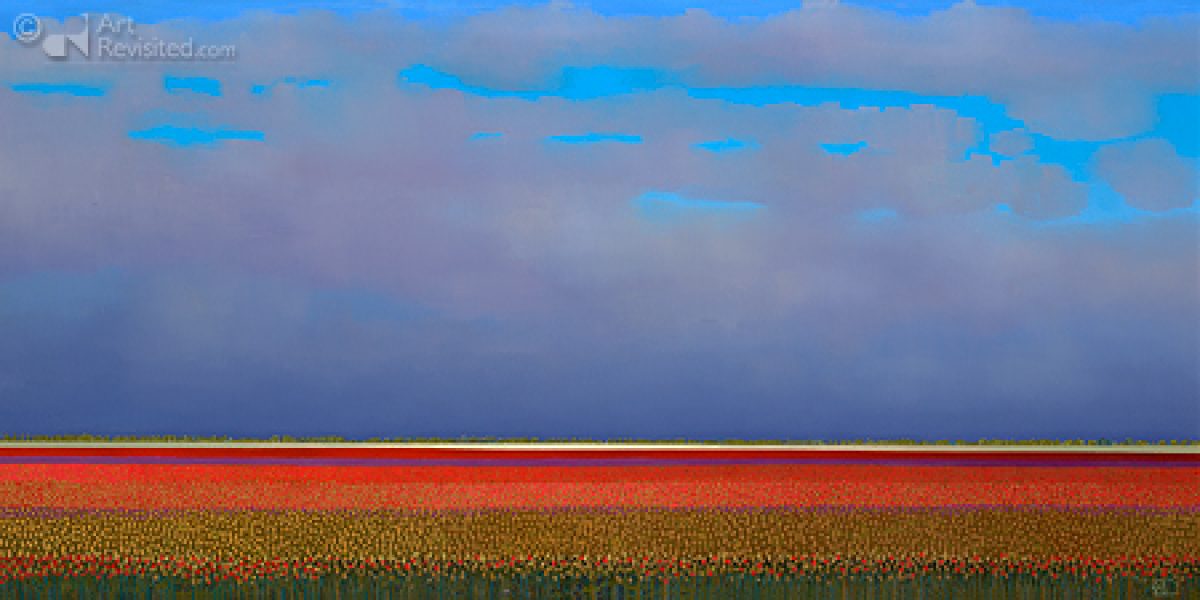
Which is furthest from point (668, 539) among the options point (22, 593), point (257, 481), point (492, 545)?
point (22, 593)

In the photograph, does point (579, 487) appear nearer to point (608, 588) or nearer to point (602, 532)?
point (602, 532)

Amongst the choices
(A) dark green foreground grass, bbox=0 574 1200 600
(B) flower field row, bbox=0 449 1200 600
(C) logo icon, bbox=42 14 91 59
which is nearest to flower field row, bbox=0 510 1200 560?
(B) flower field row, bbox=0 449 1200 600

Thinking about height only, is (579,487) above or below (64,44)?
below

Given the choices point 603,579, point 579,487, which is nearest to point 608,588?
point 603,579

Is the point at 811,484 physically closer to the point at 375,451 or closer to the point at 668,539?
the point at 668,539

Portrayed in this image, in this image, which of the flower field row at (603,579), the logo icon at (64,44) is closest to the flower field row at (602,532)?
the flower field row at (603,579)

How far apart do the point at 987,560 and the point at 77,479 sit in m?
4.13

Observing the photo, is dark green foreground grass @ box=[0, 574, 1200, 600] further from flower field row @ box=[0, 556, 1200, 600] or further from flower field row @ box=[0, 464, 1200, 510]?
flower field row @ box=[0, 464, 1200, 510]

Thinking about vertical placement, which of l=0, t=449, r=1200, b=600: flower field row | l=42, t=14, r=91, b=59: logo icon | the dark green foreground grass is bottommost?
the dark green foreground grass

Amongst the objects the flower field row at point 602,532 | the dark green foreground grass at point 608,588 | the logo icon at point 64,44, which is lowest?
the dark green foreground grass at point 608,588

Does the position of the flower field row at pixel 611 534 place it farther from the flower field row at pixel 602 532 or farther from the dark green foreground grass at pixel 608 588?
the dark green foreground grass at pixel 608 588

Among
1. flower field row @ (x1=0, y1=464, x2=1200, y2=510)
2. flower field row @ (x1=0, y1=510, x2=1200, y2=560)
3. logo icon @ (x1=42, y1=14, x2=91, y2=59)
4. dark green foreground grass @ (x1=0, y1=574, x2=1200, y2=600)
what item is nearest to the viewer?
dark green foreground grass @ (x1=0, y1=574, x2=1200, y2=600)

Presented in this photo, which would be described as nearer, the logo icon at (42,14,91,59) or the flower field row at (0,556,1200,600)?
the flower field row at (0,556,1200,600)

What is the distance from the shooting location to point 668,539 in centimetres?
369
